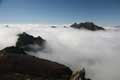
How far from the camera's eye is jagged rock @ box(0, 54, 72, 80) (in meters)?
169

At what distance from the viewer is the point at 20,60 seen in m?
192

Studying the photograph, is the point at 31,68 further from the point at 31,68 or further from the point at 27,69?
the point at 27,69

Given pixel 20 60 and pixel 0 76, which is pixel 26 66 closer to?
pixel 20 60

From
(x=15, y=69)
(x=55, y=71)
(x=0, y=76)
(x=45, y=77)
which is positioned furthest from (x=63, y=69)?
(x=0, y=76)

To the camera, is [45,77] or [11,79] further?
[45,77]

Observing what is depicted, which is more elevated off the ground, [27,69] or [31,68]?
[27,69]

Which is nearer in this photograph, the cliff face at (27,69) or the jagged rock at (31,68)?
the cliff face at (27,69)

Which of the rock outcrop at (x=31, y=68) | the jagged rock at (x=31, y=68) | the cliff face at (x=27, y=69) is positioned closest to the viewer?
the cliff face at (x=27, y=69)

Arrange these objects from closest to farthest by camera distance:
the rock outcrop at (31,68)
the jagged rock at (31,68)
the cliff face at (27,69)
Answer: the cliff face at (27,69)
the rock outcrop at (31,68)
the jagged rock at (31,68)

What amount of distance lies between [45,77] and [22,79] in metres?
18.6

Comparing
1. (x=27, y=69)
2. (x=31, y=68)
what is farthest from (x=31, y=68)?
(x=27, y=69)

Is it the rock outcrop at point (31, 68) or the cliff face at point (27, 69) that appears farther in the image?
the rock outcrop at point (31, 68)

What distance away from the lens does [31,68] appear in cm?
18162

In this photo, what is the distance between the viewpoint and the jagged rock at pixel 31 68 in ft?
555
